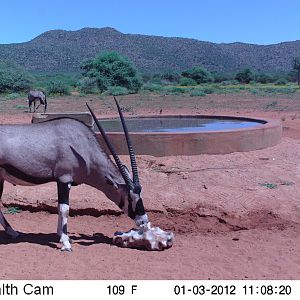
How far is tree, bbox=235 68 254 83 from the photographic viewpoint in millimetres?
72225

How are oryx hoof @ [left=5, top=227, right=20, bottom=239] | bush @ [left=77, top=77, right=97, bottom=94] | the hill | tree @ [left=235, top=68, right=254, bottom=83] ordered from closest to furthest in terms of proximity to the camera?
oryx hoof @ [left=5, top=227, right=20, bottom=239], bush @ [left=77, top=77, right=97, bottom=94], tree @ [left=235, top=68, right=254, bottom=83], the hill

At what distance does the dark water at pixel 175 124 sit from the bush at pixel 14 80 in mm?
39283

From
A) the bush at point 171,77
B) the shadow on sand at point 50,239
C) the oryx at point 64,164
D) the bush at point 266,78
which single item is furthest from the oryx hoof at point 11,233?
the bush at point 266,78

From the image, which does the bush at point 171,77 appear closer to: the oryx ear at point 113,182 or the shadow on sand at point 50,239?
the shadow on sand at point 50,239

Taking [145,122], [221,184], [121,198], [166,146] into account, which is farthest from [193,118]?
[121,198]

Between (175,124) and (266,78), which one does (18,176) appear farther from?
(266,78)

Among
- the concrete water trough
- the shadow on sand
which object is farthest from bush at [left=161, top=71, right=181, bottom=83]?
the shadow on sand

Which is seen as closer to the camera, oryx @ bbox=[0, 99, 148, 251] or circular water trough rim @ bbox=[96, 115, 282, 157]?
oryx @ bbox=[0, 99, 148, 251]

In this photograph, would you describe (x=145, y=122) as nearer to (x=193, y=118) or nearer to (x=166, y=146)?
(x=193, y=118)

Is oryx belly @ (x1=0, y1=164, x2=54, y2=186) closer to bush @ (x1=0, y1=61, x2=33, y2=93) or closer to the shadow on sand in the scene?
the shadow on sand

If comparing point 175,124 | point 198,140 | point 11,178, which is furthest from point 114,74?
point 11,178

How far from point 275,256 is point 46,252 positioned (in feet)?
7.77

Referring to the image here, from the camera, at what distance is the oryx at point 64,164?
18.9ft

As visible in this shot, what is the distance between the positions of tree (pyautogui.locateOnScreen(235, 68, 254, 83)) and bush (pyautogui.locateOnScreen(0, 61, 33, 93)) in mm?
30672
